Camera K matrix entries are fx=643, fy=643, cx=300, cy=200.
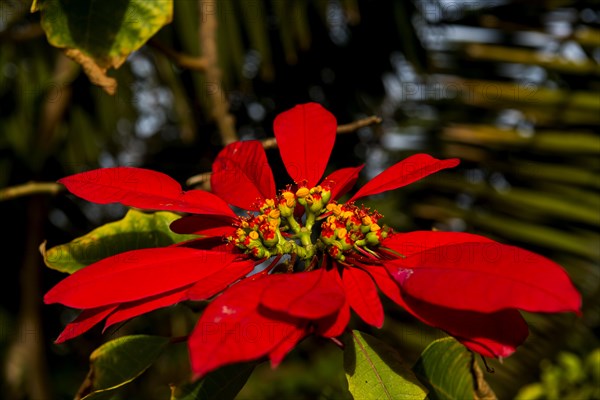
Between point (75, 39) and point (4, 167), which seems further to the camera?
point (4, 167)

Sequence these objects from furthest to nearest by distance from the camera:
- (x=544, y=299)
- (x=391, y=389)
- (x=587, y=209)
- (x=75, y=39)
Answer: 1. (x=587, y=209)
2. (x=75, y=39)
3. (x=391, y=389)
4. (x=544, y=299)

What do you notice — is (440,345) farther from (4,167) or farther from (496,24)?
(4,167)

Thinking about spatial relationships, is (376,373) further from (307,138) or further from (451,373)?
(307,138)

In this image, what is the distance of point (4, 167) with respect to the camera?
62.2 inches

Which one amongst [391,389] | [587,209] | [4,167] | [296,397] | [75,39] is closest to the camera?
[391,389]

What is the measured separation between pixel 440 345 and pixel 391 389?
0.32 ft

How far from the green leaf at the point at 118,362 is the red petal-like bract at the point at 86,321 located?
0.09 meters

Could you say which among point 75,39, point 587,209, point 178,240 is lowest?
point 587,209

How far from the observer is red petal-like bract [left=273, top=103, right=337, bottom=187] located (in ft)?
1.99

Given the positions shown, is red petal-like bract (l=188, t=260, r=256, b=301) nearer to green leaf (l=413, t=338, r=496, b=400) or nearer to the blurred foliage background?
green leaf (l=413, t=338, r=496, b=400)

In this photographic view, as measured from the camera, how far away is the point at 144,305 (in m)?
0.47

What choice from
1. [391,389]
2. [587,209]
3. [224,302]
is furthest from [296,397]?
[224,302]

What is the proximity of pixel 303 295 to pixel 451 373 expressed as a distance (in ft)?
0.79

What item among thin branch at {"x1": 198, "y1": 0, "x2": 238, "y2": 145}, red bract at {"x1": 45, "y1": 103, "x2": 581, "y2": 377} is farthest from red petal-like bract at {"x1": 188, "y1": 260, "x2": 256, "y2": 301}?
thin branch at {"x1": 198, "y1": 0, "x2": 238, "y2": 145}
